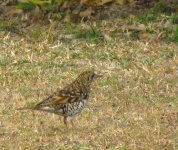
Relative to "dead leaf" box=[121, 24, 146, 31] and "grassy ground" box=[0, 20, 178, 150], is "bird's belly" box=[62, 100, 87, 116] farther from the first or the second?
"dead leaf" box=[121, 24, 146, 31]

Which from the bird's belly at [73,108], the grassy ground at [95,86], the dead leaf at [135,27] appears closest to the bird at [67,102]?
the bird's belly at [73,108]

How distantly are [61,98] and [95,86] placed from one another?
1815 mm

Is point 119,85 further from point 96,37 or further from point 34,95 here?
point 96,37

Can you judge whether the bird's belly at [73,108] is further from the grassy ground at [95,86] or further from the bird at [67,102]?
the grassy ground at [95,86]

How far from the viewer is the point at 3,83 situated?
11250mm

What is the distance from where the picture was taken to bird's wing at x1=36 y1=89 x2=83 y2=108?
9.32 m

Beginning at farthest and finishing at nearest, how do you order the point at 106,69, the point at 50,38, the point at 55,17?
the point at 55,17 < the point at 50,38 < the point at 106,69

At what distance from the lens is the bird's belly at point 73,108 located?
9398mm

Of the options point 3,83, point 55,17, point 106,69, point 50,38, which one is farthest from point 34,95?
point 55,17

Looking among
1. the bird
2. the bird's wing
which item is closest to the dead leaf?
the bird

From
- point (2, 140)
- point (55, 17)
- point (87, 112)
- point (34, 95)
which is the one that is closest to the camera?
point (2, 140)

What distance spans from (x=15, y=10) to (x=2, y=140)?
18.8ft

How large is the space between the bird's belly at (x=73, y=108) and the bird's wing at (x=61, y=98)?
0.14ft

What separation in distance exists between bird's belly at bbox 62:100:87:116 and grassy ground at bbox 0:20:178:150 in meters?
0.18
